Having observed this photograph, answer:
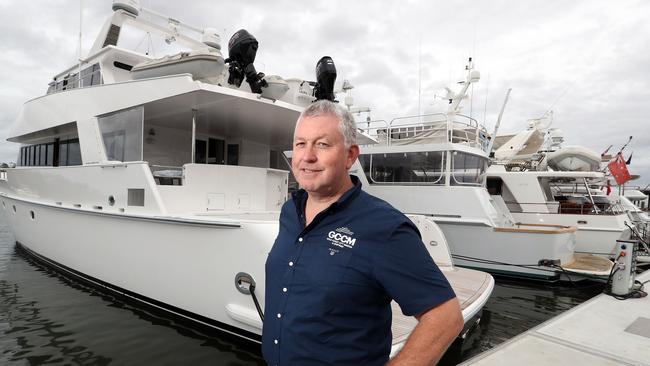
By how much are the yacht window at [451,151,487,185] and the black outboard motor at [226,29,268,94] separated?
6388 millimetres

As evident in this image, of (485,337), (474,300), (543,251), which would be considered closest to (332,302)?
(474,300)

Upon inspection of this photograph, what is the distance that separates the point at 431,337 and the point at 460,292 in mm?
4685

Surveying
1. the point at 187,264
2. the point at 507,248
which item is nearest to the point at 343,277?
the point at 187,264

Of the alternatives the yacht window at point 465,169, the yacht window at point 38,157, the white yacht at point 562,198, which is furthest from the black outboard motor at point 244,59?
the white yacht at point 562,198

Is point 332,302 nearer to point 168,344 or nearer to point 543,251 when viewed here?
point 168,344

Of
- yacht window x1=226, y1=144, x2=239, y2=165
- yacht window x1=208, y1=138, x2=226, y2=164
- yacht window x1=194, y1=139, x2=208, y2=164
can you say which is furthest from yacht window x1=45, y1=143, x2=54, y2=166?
yacht window x1=226, y1=144, x2=239, y2=165

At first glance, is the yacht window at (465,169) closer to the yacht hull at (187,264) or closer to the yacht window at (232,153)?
the yacht hull at (187,264)

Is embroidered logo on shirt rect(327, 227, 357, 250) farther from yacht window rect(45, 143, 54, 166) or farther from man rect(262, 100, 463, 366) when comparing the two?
yacht window rect(45, 143, 54, 166)

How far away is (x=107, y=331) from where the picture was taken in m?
5.16

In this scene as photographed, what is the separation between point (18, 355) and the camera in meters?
4.60

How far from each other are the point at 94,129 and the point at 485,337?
7.58 metres

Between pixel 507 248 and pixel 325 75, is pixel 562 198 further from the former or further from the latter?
pixel 325 75

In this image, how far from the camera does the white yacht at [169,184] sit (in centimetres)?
452

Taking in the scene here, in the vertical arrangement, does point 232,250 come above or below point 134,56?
below
